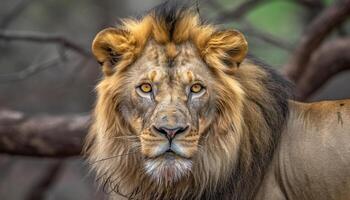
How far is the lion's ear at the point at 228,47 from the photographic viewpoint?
486 centimetres

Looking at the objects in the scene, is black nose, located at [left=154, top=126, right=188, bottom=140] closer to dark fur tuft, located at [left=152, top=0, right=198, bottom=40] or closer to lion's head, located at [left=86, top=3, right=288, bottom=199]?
lion's head, located at [left=86, top=3, right=288, bottom=199]

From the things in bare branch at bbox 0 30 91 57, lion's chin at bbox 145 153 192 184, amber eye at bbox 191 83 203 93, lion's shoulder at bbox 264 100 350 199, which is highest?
bare branch at bbox 0 30 91 57

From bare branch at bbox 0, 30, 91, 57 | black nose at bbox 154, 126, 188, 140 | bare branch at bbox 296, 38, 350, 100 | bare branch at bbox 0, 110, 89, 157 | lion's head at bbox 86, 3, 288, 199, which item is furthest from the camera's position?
bare branch at bbox 0, 30, 91, 57

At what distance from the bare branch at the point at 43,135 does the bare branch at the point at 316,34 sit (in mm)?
1793

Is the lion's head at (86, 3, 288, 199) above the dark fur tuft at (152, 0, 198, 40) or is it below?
below

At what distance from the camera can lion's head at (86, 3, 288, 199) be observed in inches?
185

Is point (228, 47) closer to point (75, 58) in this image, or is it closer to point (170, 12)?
point (170, 12)

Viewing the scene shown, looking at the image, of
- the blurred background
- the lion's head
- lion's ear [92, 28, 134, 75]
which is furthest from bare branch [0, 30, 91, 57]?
lion's ear [92, 28, 134, 75]

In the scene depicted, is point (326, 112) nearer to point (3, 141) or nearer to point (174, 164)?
point (174, 164)

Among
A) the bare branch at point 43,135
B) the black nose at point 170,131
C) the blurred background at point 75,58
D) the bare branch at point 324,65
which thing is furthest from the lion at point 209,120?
the blurred background at point 75,58

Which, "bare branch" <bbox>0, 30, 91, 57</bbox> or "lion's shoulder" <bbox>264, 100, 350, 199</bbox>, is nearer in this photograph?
"lion's shoulder" <bbox>264, 100, 350, 199</bbox>

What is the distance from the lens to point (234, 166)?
16.1ft

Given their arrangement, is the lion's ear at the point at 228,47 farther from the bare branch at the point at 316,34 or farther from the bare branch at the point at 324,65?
the bare branch at the point at 324,65

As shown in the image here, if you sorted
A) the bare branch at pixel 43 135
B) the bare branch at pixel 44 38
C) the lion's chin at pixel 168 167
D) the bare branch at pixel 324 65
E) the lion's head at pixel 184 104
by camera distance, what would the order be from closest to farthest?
1. the lion's chin at pixel 168 167
2. the lion's head at pixel 184 104
3. the bare branch at pixel 43 135
4. the bare branch at pixel 324 65
5. the bare branch at pixel 44 38
